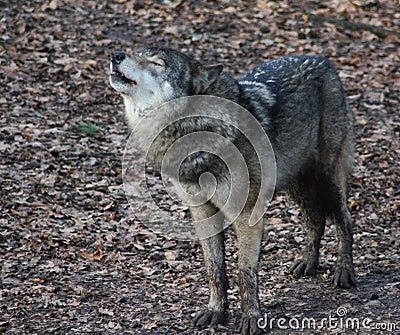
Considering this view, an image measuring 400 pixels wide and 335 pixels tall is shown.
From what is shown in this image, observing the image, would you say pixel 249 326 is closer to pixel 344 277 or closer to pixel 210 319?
pixel 210 319

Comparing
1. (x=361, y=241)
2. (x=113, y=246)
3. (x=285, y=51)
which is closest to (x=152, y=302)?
(x=113, y=246)

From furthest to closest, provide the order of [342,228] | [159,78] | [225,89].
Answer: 1. [342,228]
2. [225,89]
3. [159,78]

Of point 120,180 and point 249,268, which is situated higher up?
point 249,268

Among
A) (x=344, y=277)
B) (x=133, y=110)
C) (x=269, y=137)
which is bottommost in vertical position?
(x=344, y=277)

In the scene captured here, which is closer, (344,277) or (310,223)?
(344,277)

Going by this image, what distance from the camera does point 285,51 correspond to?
38.2 feet

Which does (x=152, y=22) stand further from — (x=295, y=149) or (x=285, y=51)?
(x=295, y=149)

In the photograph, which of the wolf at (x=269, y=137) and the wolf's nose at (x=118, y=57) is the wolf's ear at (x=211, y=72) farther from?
the wolf's nose at (x=118, y=57)

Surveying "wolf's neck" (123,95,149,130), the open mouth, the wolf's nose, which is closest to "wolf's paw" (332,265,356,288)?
"wolf's neck" (123,95,149,130)

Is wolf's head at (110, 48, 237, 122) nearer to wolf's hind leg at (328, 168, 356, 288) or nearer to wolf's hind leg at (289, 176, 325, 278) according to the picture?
wolf's hind leg at (289, 176, 325, 278)

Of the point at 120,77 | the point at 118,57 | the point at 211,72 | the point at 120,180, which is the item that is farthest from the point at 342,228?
the point at 120,180

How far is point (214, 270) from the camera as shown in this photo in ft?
18.3

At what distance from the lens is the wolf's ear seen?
17.6 ft

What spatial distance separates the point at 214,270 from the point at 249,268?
41cm
